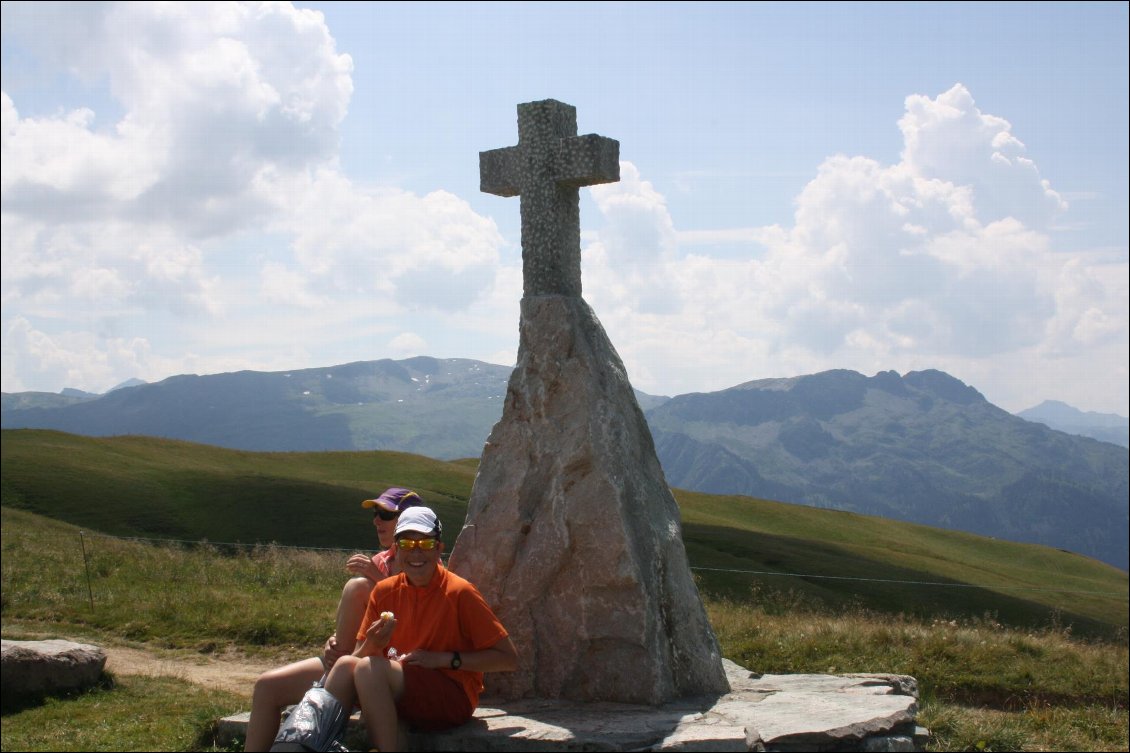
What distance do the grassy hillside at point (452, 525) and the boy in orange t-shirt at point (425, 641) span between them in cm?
2271

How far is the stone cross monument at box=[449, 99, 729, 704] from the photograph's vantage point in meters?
9.81

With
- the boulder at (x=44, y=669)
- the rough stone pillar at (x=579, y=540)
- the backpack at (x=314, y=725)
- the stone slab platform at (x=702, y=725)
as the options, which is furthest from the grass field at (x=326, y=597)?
the backpack at (x=314, y=725)

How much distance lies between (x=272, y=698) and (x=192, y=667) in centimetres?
948

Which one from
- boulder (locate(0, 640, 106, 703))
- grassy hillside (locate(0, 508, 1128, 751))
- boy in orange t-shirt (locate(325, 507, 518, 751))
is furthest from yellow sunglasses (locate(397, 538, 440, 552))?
boulder (locate(0, 640, 106, 703))

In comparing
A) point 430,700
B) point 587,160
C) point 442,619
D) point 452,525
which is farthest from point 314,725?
point 452,525

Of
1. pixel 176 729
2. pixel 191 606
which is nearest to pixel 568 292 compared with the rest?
pixel 176 729

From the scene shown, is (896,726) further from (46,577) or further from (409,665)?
(46,577)

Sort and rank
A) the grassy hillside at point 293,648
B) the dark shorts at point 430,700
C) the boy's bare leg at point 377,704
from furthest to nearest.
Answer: the grassy hillside at point 293,648 < the dark shorts at point 430,700 < the boy's bare leg at point 377,704

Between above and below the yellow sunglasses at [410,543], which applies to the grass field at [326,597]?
below

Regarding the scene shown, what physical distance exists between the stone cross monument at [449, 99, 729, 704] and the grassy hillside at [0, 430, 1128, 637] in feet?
66.9

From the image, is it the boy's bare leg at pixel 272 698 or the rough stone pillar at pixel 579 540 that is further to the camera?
the rough stone pillar at pixel 579 540

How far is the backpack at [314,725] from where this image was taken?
7203 millimetres

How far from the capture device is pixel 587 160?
1094cm

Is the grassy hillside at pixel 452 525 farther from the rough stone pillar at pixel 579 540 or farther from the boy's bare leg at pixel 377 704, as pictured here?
the boy's bare leg at pixel 377 704
